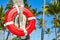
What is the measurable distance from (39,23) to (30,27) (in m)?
34.6

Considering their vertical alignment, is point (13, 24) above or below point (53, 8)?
above

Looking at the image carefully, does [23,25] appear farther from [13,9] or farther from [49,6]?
[49,6]

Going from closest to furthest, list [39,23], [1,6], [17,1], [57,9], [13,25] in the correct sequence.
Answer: [17,1] < [13,25] < [57,9] < [1,6] < [39,23]

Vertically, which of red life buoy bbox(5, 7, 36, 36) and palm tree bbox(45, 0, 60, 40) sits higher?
red life buoy bbox(5, 7, 36, 36)

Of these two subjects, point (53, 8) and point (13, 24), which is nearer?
point (13, 24)

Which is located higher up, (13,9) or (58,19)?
(13,9)

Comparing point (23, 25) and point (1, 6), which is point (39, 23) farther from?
point (23, 25)

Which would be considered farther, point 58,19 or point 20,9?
point 58,19

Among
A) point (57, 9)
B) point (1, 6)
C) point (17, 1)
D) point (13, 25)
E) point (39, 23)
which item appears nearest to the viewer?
point (17, 1)

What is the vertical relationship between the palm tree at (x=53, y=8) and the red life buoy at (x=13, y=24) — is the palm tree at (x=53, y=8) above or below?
below

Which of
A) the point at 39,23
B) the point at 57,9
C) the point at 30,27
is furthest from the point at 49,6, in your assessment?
the point at 30,27

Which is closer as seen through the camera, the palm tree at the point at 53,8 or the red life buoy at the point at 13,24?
the red life buoy at the point at 13,24

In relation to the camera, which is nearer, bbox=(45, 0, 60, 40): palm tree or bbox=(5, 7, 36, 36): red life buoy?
bbox=(5, 7, 36, 36): red life buoy

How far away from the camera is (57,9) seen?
33.9 metres
